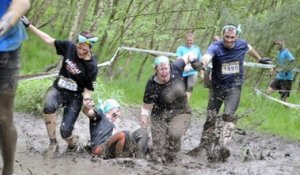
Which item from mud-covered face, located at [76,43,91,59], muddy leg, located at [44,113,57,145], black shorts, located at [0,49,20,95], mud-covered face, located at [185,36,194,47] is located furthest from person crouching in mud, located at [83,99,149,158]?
mud-covered face, located at [185,36,194,47]

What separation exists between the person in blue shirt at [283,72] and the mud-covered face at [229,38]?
2.40 m

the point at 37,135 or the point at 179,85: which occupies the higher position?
the point at 179,85

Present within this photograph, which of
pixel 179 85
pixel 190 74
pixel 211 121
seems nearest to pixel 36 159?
pixel 179 85

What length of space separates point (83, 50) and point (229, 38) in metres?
2.34

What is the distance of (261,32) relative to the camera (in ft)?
35.9

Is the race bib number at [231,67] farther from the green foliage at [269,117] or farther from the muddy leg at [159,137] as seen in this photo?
the green foliage at [269,117]

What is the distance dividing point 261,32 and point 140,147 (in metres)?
4.16

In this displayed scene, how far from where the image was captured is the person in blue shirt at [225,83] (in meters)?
8.46

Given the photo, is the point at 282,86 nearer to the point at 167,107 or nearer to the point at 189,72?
the point at 189,72

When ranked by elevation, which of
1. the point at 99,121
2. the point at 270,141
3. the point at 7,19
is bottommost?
the point at 270,141

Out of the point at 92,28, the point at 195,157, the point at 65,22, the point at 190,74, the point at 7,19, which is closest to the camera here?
the point at 7,19

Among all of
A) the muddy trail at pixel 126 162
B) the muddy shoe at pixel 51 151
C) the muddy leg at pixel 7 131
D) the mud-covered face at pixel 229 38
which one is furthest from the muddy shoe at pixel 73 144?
the muddy leg at pixel 7 131

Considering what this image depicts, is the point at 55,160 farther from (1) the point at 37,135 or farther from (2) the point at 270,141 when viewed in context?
(2) the point at 270,141

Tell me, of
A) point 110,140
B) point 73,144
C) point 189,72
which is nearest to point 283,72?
point 189,72
